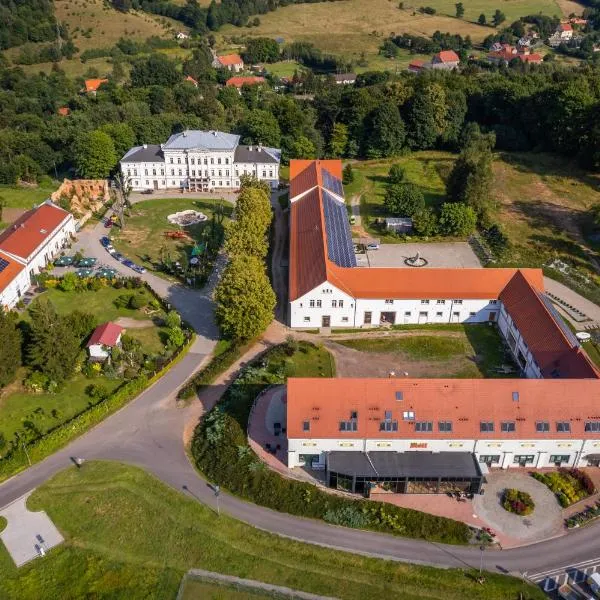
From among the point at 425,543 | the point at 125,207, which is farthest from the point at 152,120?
the point at 425,543

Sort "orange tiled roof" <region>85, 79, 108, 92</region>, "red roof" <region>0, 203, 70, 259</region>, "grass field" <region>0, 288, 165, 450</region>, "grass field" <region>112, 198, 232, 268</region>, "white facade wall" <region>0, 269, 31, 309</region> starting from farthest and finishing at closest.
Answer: "orange tiled roof" <region>85, 79, 108, 92</region> → "grass field" <region>112, 198, 232, 268</region> → "red roof" <region>0, 203, 70, 259</region> → "white facade wall" <region>0, 269, 31, 309</region> → "grass field" <region>0, 288, 165, 450</region>

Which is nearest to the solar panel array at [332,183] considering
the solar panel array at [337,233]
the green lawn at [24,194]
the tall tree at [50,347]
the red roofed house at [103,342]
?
the solar panel array at [337,233]

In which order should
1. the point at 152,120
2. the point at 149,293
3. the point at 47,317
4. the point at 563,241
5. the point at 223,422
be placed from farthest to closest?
the point at 152,120, the point at 563,241, the point at 149,293, the point at 47,317, the point at 223,422

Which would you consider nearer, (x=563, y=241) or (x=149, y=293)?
(x=149, y=293)

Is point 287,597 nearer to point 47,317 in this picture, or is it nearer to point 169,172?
point 47,317

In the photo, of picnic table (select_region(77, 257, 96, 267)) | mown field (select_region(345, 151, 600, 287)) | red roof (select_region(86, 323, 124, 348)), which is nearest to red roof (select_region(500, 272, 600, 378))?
mown field (select_region(345, 151, 600, 287))

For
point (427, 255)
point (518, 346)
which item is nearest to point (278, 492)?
point (518, 346)

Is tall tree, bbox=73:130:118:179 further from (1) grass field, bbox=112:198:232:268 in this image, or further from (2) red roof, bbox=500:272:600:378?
(2) red roof, bbox=500:272:600:378
